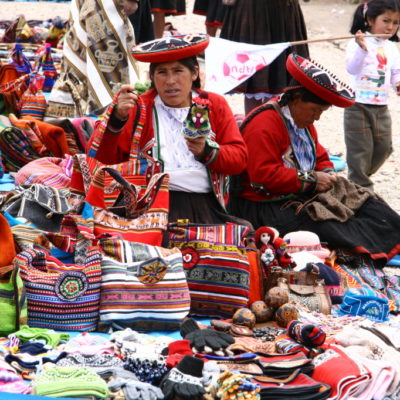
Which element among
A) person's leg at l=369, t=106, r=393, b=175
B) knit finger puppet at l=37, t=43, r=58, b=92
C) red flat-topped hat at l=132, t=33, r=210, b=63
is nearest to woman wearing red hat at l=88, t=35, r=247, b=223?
red flat-topped hat at l=132, t=33, r=210, b=63

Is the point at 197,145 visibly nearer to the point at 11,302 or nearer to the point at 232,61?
the point at 11,302

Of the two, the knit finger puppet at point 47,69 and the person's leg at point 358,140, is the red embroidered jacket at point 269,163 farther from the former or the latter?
the knit finger puppet at point 47,69

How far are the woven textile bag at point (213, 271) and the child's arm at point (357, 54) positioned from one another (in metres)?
2.55

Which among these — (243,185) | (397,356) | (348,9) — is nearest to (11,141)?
(243,185)

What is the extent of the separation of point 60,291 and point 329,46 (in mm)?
12009

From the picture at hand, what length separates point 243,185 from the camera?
16.5 ft

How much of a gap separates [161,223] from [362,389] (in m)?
1.28

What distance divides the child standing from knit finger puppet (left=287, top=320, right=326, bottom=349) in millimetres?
3045

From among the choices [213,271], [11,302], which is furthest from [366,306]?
[11,302]

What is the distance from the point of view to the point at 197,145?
430 cm

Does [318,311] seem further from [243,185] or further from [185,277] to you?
[243,185]

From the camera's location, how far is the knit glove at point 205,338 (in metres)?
3.33

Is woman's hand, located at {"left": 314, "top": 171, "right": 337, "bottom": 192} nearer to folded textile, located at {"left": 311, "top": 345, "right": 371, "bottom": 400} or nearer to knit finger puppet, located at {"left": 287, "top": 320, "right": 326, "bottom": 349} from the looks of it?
knit finger puppet, located at {"left": 287, "top": 320, "right": 326, "bottom": 349}

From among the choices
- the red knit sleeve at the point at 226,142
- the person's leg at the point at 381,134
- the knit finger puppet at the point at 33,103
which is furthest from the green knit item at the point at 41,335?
the person's leg at the point at 381,134
